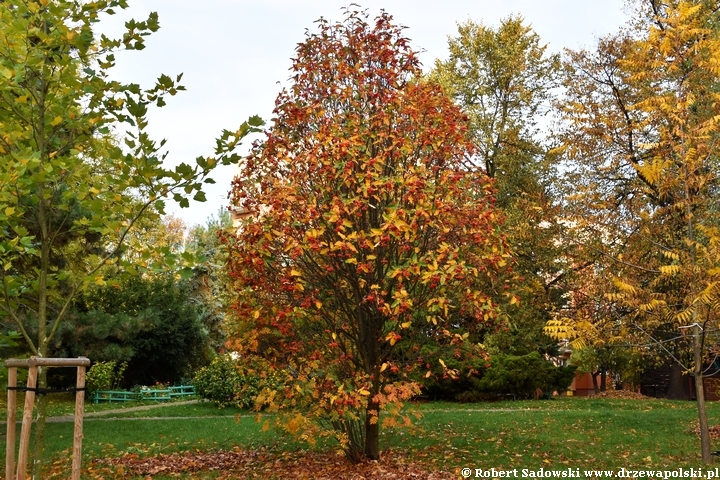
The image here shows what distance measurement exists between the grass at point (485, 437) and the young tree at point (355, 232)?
1.40 meters

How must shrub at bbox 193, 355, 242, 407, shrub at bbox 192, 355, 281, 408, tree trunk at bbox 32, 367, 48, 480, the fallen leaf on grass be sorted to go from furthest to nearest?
shrub at bbox 193, 355, 242, 407, shrub at bbox 192, 355, 281, 408, the fallen leaf on grass, tree trunk at bbox 32, 367, 48, 480

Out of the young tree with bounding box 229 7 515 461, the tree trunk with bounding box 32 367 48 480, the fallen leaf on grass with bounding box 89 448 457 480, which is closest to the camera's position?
the tree trunk with bounding box 32 367 48 480

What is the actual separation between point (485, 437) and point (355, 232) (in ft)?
17.8

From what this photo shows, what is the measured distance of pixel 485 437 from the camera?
10992mm

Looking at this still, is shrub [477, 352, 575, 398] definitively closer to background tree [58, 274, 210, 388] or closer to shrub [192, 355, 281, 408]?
shrub [192, 355, 281, 408]

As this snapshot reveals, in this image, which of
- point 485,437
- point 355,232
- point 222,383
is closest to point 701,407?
point 485,437

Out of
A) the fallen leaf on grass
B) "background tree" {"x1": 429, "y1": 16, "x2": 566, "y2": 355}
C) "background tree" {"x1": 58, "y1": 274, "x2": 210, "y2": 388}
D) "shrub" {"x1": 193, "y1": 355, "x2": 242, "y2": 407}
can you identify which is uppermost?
"background tree" {"x1": 429, "y1": 16, "x2": 566, "y2": 355}

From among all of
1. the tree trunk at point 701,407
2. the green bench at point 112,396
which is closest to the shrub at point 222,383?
the green bench at point 112,396

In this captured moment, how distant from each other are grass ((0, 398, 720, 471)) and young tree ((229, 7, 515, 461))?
4.58 feet

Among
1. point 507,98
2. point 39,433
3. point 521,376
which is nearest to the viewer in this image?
point 39,433

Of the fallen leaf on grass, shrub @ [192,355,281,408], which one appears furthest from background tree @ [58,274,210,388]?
the fallen leaf on grass

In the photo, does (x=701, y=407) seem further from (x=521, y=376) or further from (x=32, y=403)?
(x=521, y=376)

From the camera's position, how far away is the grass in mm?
8820

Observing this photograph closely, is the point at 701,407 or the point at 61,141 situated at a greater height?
the point at 61,141
